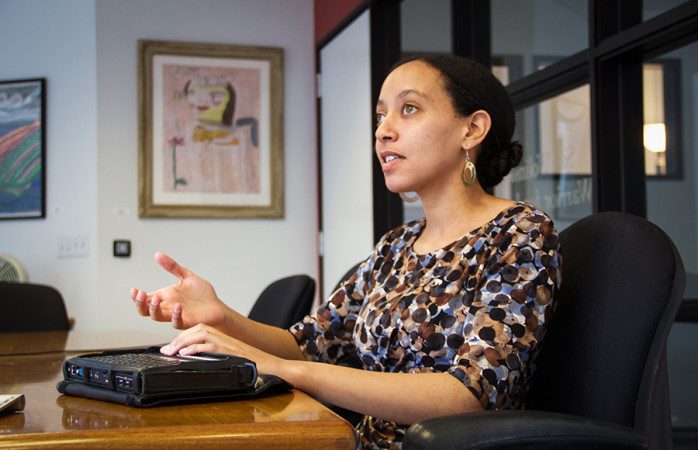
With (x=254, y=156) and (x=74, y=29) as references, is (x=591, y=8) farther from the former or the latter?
(x=74, y=29)

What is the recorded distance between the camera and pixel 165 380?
1216 millimetres

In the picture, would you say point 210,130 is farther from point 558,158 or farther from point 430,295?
point 430,295

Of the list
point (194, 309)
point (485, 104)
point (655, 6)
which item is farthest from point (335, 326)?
point (655, 6)

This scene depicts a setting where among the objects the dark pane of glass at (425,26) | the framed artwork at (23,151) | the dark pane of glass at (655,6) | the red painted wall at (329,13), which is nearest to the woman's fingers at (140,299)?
the dark pane of glass at (655,6)

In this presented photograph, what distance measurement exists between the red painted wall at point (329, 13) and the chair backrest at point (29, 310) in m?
2.24

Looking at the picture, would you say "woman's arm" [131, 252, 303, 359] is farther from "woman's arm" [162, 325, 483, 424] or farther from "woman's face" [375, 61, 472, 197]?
"woman's face" [375, 61, 472, 197]

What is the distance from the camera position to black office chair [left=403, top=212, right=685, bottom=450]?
1214 mm

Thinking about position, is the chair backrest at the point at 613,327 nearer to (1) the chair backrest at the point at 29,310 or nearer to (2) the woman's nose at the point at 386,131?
(2) the woman's nose at the point at 386,131

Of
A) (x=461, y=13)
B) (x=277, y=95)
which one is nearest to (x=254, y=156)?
(x=277, y=95)

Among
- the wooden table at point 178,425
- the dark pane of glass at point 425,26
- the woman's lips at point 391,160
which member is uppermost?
the dark pane of glass at point 425,26

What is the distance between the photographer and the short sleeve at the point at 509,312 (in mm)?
1477

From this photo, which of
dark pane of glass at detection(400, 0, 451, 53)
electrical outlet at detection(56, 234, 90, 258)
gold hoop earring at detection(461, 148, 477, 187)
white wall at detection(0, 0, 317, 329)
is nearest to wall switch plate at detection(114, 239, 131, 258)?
white wall at detection(0, 0, 317, 329)

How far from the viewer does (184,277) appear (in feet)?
5.86

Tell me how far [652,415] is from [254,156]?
435 centimetres
